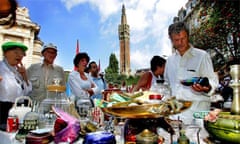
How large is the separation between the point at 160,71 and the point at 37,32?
71.9 feet

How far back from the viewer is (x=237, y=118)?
0.76m

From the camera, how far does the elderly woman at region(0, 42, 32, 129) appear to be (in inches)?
68.9

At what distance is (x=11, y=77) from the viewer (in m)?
1.81

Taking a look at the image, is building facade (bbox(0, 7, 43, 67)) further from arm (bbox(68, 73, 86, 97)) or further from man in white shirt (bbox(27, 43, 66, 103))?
arm (bbox(68, 73, 86, 97))

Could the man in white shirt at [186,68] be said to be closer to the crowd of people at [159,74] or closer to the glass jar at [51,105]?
the crowd of people at [159,74]

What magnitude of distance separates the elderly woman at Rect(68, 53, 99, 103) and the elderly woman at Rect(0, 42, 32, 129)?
22.6 inches

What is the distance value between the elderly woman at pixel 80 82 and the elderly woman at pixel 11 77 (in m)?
0.57

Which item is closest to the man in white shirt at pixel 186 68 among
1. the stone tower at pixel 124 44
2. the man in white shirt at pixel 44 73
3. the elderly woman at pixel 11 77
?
the elderly woman at pixel 11 77

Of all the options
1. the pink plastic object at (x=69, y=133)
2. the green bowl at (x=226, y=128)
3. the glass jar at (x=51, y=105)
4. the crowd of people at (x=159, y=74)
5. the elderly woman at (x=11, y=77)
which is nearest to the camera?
the green bowl at (x=226, y=128)

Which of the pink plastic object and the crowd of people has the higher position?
the crowd of people

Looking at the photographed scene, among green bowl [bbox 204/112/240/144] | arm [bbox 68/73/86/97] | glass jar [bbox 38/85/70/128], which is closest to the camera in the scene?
green bowl [bbox 204/112/240/144]

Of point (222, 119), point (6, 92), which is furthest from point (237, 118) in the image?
point (6, 92)

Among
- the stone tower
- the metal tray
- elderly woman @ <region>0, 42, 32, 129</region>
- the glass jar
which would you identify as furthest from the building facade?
the stone tower

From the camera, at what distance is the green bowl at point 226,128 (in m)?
0.74
